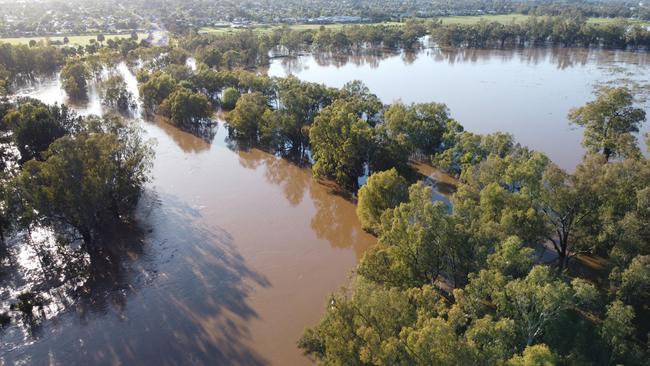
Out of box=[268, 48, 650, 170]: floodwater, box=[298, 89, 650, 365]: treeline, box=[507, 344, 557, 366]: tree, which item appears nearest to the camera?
box=[507, 344, 557, 366]: tree

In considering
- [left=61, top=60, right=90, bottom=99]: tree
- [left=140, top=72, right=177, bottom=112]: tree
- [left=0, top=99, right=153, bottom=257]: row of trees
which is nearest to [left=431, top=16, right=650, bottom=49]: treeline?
[left=140, top=72, right=177, bottom=112]: tree

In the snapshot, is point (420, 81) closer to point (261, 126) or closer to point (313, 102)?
point (313, 102)

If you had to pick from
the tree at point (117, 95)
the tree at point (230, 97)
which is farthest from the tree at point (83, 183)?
the tree at point (117, 95)

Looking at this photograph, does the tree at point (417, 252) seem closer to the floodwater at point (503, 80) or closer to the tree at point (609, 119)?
the tree at point (609, 119)

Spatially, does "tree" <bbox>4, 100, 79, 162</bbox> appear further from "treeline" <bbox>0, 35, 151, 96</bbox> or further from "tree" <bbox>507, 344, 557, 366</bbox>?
"tree" <bbox>507, 344, 557, 366</bbox>

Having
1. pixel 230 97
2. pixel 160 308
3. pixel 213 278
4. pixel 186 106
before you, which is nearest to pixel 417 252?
pixel 213 278

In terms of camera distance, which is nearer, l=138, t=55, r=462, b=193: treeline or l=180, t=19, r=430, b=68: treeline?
l=138, t=55, r=462, b=193: treeline
